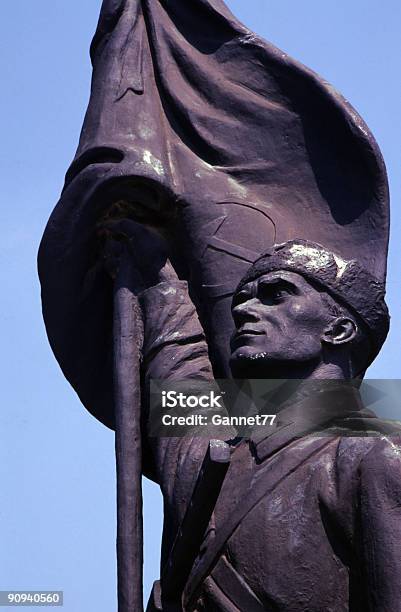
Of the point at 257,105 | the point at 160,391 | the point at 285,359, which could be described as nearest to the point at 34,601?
the point at 160,391

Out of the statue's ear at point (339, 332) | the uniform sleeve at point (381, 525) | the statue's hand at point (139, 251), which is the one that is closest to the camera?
the uniform sleeve at point (381, 525)

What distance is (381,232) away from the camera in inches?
371

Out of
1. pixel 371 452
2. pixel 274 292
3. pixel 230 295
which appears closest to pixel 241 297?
pixel 274 292

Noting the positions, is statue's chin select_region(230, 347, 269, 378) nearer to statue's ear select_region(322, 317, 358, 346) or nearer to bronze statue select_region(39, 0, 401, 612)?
bronze statue select_region(39, 0, 401, 612)

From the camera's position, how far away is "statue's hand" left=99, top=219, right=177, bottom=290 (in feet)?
31.7

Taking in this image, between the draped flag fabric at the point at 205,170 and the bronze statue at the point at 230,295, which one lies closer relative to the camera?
the bronze statue at the point at 230,295

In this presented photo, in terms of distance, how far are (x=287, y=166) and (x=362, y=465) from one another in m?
1.95

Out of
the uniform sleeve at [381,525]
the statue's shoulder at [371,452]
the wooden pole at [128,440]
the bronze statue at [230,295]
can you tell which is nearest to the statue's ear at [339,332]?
the bronze statue at [230,295]

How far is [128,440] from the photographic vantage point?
9.12m

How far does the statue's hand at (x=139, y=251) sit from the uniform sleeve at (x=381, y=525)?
177cm

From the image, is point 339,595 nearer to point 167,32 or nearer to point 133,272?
point 133,272

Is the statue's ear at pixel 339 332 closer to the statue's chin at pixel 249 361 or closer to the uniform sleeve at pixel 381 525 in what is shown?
the statue's chin at pixel 249 361

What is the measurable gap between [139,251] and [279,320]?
1.05m

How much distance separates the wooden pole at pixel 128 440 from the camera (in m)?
8.82
